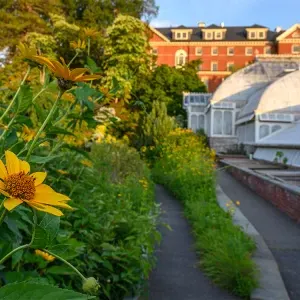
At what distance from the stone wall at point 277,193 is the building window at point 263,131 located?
10.4m

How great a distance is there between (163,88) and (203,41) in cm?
2446

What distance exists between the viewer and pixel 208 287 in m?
4.05

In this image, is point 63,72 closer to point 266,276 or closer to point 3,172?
point 3,172

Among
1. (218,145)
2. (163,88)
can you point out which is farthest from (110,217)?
(163,88)

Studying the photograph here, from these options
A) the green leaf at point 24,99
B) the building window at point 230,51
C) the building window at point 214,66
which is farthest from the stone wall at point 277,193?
the building window at point 230,51

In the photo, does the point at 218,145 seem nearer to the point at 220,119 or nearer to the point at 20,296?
the point at 220,119

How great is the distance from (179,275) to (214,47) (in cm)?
5236

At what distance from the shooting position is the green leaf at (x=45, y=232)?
91cm

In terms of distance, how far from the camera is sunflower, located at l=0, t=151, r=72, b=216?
2.58 ft

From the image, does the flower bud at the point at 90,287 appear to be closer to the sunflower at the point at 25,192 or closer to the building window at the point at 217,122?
the sunflower at the point at 25,192

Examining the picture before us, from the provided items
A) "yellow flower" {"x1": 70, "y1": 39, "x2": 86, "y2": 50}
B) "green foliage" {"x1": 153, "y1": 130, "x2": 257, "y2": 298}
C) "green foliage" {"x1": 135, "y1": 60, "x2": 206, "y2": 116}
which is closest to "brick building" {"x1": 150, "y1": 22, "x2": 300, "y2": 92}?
"green foliage" {"x1": 135, "y1": 60, "x2": 206, "y2": 116}

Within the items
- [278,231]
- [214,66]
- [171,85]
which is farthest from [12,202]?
[214,66]

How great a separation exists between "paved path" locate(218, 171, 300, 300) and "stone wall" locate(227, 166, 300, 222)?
10cm

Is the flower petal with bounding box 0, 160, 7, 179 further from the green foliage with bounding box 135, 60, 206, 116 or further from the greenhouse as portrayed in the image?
the green foliage with bounding box 135, 60, 206, 116
